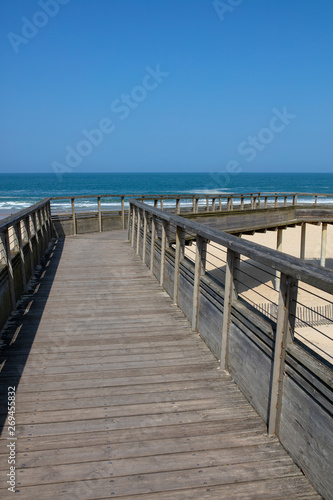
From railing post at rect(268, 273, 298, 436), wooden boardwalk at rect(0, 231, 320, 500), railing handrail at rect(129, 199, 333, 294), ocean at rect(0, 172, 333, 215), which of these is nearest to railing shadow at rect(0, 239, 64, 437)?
wooden boardwalk at rect(0, 231, 320, 500)

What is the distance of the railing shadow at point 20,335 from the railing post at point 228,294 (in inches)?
66.4

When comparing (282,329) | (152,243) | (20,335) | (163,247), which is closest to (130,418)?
(282,329)

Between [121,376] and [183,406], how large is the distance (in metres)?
0.69

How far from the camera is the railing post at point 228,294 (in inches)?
135

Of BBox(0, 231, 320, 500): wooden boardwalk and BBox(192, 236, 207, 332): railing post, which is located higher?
BBox(192, 236, 207, 332): railing post

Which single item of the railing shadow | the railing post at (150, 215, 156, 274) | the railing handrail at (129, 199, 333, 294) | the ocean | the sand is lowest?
the sand

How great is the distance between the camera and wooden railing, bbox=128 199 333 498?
2201 millimetres

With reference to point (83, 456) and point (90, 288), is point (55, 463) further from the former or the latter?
point (90, 288)

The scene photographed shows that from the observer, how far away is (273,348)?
8.88ft

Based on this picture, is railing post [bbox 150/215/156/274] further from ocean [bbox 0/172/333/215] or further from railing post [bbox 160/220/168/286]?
ocean [bbox 0/172/333/215]

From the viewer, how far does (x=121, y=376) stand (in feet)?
11.6

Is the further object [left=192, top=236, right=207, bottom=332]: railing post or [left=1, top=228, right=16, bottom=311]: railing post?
[left=1, top=228, right=16, bottom=311]: railing post

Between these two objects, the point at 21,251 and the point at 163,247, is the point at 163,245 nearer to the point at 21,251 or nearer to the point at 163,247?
the point at 163,247

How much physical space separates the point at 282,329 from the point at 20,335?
2930mm
